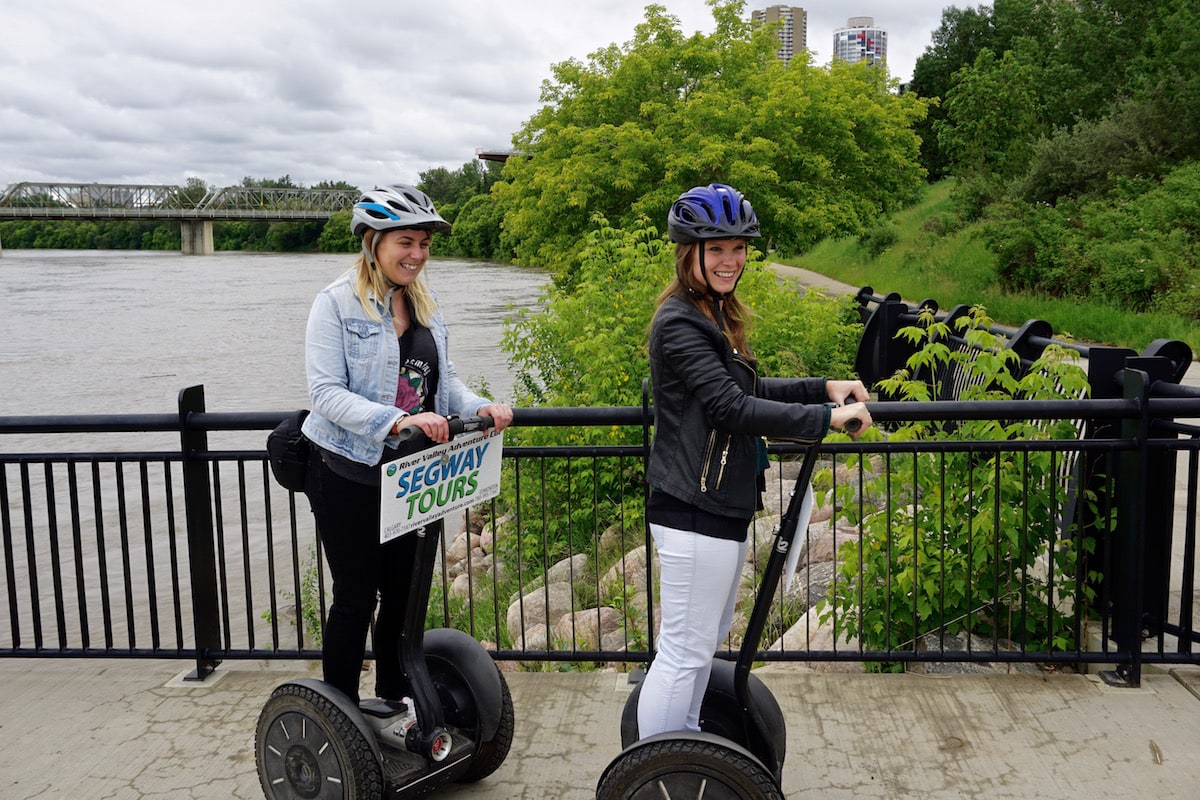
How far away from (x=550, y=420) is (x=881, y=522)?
64.3 inches

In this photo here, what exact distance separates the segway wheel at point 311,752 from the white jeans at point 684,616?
2.80ft

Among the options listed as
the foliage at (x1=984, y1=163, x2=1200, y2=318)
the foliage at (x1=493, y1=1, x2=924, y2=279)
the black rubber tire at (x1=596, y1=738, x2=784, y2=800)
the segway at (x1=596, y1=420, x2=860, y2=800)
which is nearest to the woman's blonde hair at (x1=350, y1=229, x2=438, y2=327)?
the segway at (x1=596, y1=420, x2=860, y2=800)


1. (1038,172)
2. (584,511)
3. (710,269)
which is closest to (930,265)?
(1038,172)

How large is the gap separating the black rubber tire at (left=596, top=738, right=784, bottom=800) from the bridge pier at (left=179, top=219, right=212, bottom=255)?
292ft

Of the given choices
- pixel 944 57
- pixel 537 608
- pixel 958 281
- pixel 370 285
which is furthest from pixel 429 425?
pixel 944 57

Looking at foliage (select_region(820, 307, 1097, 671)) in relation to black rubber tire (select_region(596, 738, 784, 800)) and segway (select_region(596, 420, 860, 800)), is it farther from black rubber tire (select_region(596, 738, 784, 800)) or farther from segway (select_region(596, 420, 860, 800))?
black rubber tire (select_region(596, 738, 784, 800))

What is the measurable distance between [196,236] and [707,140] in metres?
75.9

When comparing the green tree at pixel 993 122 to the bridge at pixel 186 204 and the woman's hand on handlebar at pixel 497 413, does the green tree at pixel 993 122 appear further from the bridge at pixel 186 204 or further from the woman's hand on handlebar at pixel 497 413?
the bridge at pixel 186 204

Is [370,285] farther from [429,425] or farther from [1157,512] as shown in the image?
[1157,512]

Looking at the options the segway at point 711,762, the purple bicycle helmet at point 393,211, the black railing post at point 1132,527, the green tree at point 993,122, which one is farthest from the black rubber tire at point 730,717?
the green tree at point 993,122

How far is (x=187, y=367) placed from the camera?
25469mm

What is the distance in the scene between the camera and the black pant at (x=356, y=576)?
3.25 m

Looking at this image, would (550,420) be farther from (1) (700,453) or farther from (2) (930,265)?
(2) (930,265)

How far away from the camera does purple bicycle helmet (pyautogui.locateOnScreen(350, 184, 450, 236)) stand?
3131 mm
